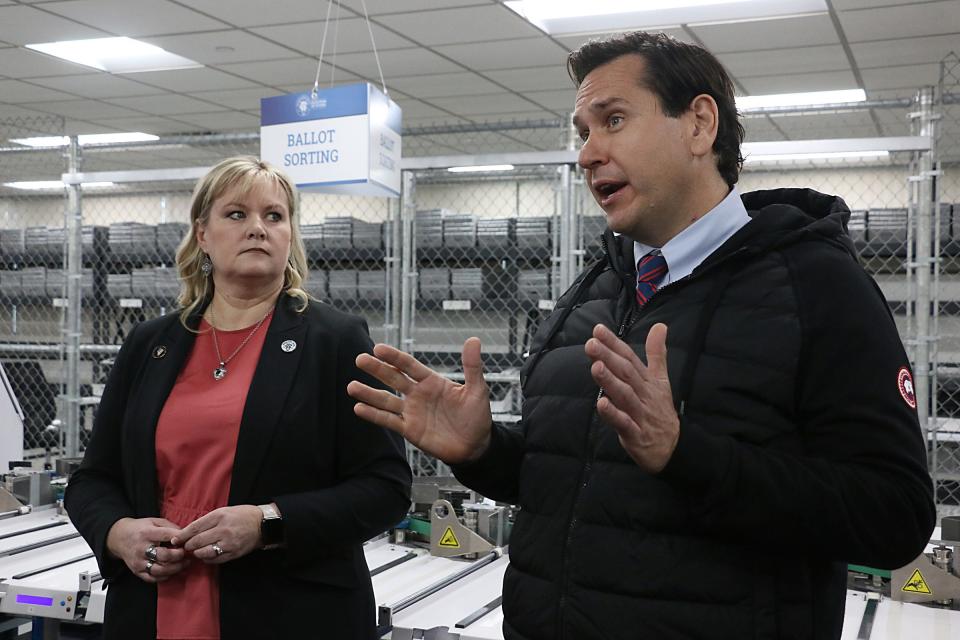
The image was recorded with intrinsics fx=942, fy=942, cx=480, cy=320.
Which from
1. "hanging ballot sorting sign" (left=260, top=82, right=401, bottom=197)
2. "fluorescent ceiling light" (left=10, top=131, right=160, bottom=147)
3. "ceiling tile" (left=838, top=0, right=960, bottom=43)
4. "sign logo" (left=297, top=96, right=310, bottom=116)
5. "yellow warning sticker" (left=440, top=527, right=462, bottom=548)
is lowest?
"yellow warning sticker" (left=440, top=527, right=462, bottom=548)

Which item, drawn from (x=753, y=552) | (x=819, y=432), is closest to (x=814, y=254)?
(x=819, y=432)

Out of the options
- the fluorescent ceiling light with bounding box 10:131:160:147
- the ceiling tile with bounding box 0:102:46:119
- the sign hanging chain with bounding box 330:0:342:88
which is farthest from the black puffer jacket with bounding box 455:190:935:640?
the fluorescent ceiling light with bounding box 10:131:160:147

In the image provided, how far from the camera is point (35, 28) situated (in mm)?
6465

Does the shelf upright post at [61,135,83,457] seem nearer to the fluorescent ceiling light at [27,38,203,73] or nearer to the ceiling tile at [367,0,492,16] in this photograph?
the ceiling tile at [367,0,492,16]

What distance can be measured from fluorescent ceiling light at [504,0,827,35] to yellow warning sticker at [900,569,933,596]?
407 centimetres

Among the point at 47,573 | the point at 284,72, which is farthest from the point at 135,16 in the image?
the point at 47,573

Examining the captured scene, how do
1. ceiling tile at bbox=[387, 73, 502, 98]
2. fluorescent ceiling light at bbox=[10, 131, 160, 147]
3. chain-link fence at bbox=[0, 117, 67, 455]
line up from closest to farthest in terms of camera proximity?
chain-link fence at bbox=[0, 117, 67, 455] < ceiling tile at bbox=[387, 73, 502, 98] < fluorescent ceiling light at bbox=[10, 131, 160, 147]

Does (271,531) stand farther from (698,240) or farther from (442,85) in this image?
(442,85)

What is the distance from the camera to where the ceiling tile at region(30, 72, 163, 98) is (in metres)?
7.82

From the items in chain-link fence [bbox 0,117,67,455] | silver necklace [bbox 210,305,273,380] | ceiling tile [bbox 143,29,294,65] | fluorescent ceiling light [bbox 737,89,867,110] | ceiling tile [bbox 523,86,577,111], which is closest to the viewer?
silver necklace [bbox 210,305,273,380]

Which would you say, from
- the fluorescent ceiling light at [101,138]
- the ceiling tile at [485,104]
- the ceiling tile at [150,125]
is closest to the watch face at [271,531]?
the ceiling tile at [485,104]

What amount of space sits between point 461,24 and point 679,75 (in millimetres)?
5200

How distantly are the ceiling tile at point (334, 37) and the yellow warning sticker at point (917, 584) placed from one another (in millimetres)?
4878

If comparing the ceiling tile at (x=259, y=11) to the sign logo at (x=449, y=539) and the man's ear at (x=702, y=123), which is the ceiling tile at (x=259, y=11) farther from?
the man's ear at (x=702, y=123)
